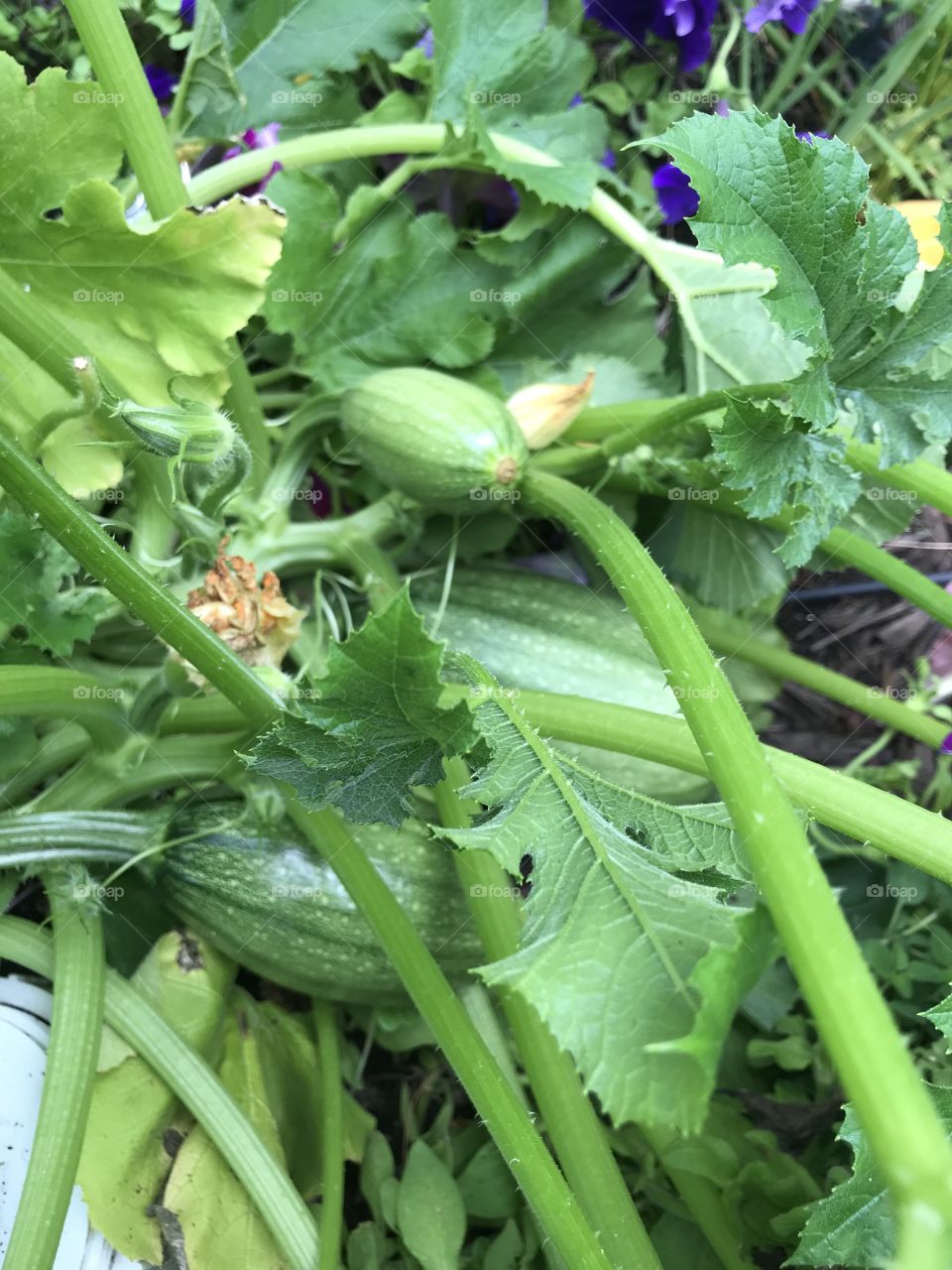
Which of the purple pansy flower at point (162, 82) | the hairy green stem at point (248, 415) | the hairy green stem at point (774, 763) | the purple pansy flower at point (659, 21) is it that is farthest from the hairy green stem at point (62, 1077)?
the purple pansy flower at point (659, 21)

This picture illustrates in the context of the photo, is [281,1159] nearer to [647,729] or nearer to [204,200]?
[647,729]

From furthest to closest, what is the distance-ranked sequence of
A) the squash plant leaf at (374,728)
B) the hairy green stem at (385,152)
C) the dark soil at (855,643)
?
the dark soil at (855,643)
the hairy green stem at (385,152)
the squash plant leaf at (374,728)

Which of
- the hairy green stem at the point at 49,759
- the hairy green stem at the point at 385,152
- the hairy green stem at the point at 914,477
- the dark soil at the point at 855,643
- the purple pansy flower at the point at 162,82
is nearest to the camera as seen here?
the hairy green stem at the point at 914,477

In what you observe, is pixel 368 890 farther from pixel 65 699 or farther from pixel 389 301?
pixel 389 301

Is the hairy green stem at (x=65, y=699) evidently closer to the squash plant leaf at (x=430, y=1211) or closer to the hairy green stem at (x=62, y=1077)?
the hairy green stem at (x=62, y=1077)

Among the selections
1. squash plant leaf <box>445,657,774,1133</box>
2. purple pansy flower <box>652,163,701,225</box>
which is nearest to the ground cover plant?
squash plant leaf <box>445,657,774,1133</box>
